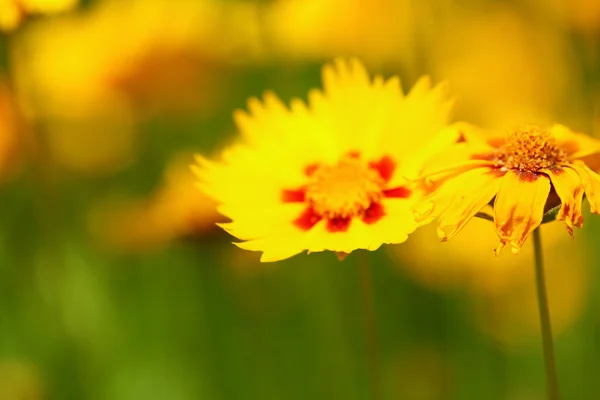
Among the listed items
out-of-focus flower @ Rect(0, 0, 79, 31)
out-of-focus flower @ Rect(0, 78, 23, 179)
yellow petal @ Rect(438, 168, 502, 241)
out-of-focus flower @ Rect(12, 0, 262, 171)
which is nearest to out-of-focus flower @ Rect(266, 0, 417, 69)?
out-of-focus flower @ Rect(12, 0, 262, 171)

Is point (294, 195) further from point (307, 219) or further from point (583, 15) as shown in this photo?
point (583, 15)

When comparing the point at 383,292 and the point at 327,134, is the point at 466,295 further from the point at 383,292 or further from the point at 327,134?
the point at 327,134

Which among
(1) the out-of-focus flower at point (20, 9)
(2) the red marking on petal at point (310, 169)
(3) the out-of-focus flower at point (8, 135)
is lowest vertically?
(2) the red marking on petal at point (310, 169)

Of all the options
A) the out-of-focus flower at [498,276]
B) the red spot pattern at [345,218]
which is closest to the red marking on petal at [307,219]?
the red spot pattern at [345,218]

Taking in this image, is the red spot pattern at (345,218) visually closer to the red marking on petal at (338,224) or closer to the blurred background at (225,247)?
the red marking on petal at (338,224)

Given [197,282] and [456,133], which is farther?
[197,282]

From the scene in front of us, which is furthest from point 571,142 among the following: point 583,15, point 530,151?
point 583,15

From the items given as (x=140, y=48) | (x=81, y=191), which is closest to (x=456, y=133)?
(x=140, y=48)
